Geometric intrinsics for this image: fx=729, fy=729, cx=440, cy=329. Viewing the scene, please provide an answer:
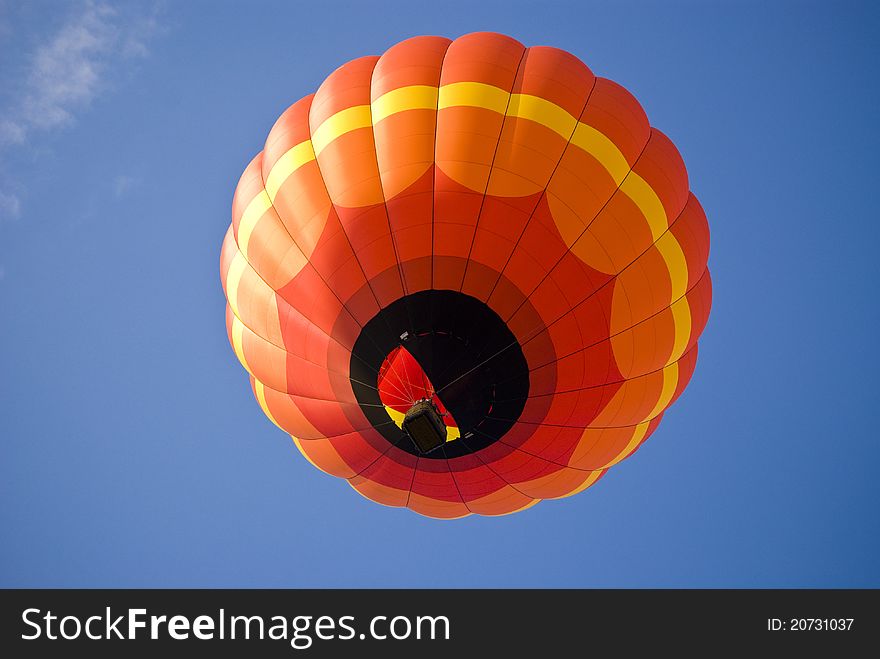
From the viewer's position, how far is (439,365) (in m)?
6.50

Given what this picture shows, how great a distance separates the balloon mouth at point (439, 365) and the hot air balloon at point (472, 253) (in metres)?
0.02

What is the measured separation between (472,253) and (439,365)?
40.8 inches

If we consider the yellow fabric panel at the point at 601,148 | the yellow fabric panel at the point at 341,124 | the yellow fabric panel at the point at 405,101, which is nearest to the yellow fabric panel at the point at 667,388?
the yellow fabric panel at the point at 601,148

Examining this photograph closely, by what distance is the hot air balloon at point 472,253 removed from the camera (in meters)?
6.30

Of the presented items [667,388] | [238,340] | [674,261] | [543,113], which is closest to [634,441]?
[667,388]

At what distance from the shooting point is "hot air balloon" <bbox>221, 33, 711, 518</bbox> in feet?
20.7

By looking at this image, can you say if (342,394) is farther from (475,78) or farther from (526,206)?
(475,78)

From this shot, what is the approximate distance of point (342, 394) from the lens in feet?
22.9

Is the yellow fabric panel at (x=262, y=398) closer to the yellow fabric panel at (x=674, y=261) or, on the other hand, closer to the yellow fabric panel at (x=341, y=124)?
the yellow fabric panel at (x=341, y=124)

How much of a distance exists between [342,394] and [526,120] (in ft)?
9.95

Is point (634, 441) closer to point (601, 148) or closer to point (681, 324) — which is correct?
point (681, 324)

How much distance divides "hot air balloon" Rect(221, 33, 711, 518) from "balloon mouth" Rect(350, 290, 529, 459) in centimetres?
2

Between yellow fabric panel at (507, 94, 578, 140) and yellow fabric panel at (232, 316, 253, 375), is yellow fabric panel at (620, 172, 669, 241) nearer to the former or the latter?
yellow fabric panel at (507, 94, 578, 140)

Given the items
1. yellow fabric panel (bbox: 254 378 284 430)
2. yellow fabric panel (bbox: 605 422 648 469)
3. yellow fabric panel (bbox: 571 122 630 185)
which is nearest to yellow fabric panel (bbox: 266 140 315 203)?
yellow fabric panel (bbox: 254 378 284 430)
